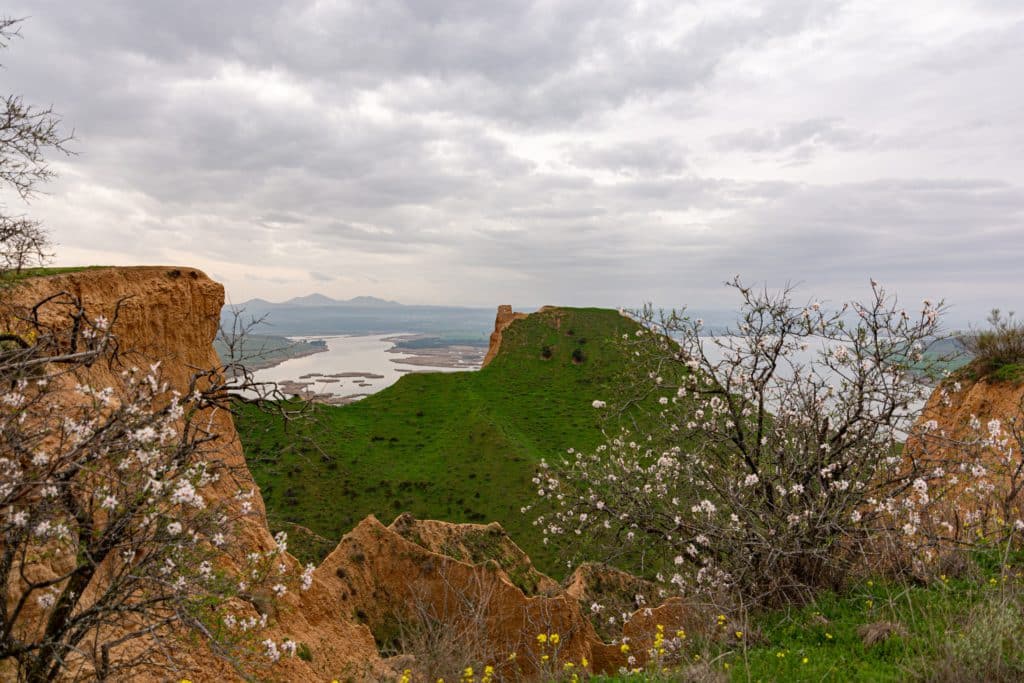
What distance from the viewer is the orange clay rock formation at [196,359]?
841cm

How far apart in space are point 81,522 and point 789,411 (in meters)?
10.6

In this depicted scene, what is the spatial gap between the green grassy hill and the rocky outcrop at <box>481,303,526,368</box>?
1690 millimetres

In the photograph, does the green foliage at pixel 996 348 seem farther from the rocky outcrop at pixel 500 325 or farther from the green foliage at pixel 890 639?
the rocky outcrop at pixel 500 325

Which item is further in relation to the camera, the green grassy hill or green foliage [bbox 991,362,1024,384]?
Result: the green grassy hill

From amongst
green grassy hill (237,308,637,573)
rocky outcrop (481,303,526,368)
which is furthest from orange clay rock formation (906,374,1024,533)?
rocky outcrop (481,303,526,368)

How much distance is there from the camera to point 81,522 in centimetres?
496

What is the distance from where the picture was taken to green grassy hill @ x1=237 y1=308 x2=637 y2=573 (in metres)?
39.4

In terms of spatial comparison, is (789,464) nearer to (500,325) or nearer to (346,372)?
(500,325)

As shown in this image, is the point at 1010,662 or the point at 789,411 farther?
the point at 789,411

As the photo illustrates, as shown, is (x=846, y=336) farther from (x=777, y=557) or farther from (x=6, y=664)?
(x=6, y=664)

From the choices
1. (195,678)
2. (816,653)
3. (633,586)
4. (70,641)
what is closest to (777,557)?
(816,653)

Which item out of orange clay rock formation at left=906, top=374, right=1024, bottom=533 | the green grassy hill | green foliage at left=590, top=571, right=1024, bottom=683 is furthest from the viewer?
the green grassy hill

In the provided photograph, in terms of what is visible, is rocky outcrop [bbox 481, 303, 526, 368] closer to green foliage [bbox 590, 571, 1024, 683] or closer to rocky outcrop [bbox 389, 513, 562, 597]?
rocky outcrop [bbox 389, 513, 562, 597]

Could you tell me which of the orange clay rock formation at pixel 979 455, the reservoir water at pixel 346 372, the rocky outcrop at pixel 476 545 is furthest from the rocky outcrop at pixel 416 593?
the reservoir water at pixel 346 372
